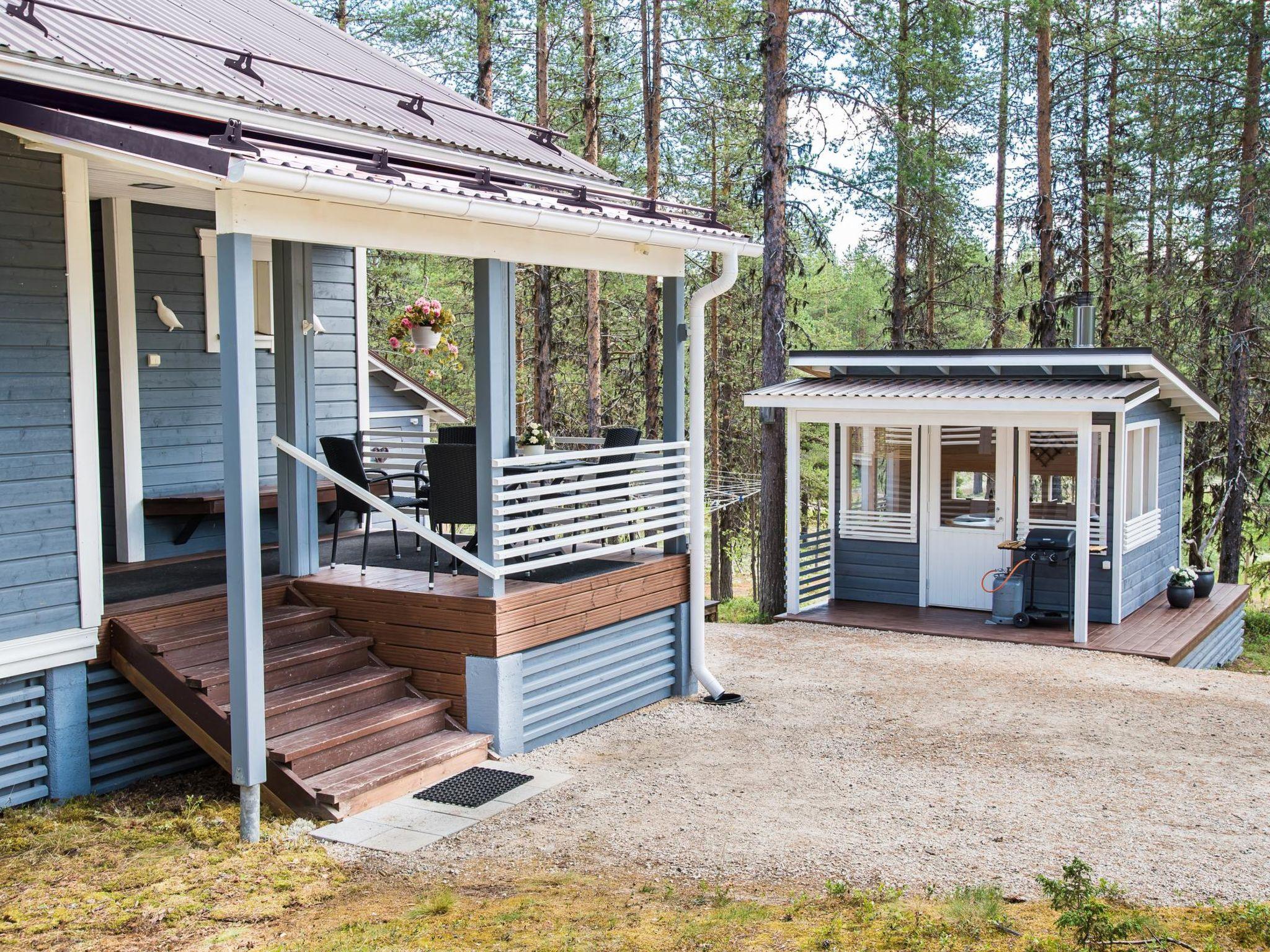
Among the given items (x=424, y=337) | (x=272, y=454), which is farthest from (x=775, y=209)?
(x=272, y=454)

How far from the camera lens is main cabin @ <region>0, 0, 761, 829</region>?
535 centimetres

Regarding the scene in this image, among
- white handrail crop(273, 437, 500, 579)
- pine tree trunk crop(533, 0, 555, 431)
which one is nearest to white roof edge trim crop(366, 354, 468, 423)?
pine tree trunk crop(533, 0, 555, 431)

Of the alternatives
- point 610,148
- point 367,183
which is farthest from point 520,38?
point 367,183

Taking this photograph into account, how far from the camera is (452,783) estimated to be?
5.96 m

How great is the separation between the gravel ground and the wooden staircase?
516 mm

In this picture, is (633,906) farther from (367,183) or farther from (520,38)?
(520,38)

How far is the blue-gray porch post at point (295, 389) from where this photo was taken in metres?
6.77

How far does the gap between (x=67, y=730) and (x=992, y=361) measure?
819 centimetres

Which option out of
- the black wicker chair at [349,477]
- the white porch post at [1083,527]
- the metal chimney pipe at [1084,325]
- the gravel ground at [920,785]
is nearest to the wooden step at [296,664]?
the black wicker chair at [349,477]

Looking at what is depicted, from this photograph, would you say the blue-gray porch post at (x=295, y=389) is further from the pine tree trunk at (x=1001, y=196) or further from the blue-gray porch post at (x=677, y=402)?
the pine tree trunk at (x=1001, y=196)

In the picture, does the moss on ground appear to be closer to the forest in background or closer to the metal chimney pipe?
the metal chimney pipe

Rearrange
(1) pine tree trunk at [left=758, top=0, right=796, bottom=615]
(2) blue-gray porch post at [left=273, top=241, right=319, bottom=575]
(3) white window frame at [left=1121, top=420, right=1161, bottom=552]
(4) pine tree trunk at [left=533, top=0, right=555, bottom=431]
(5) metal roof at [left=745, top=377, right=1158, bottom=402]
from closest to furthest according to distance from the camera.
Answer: (2) blue-gray porch post at [left=273, top=241, right=319, bottom=575]
(5) metal roof at [left=745, top=377, right=1158, bottom=402]
(3) white window frame at [left=1121, top=420, right=1161, bottom=552]
(1) pine tree trunk at [left=758, top=0, right=796, bottom=615]
(4) pine tree trunk at [left=533, top=0, right=555, bottom=431]

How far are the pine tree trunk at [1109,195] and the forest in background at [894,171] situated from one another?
0.30 feet

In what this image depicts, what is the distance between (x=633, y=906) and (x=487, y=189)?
356cm
